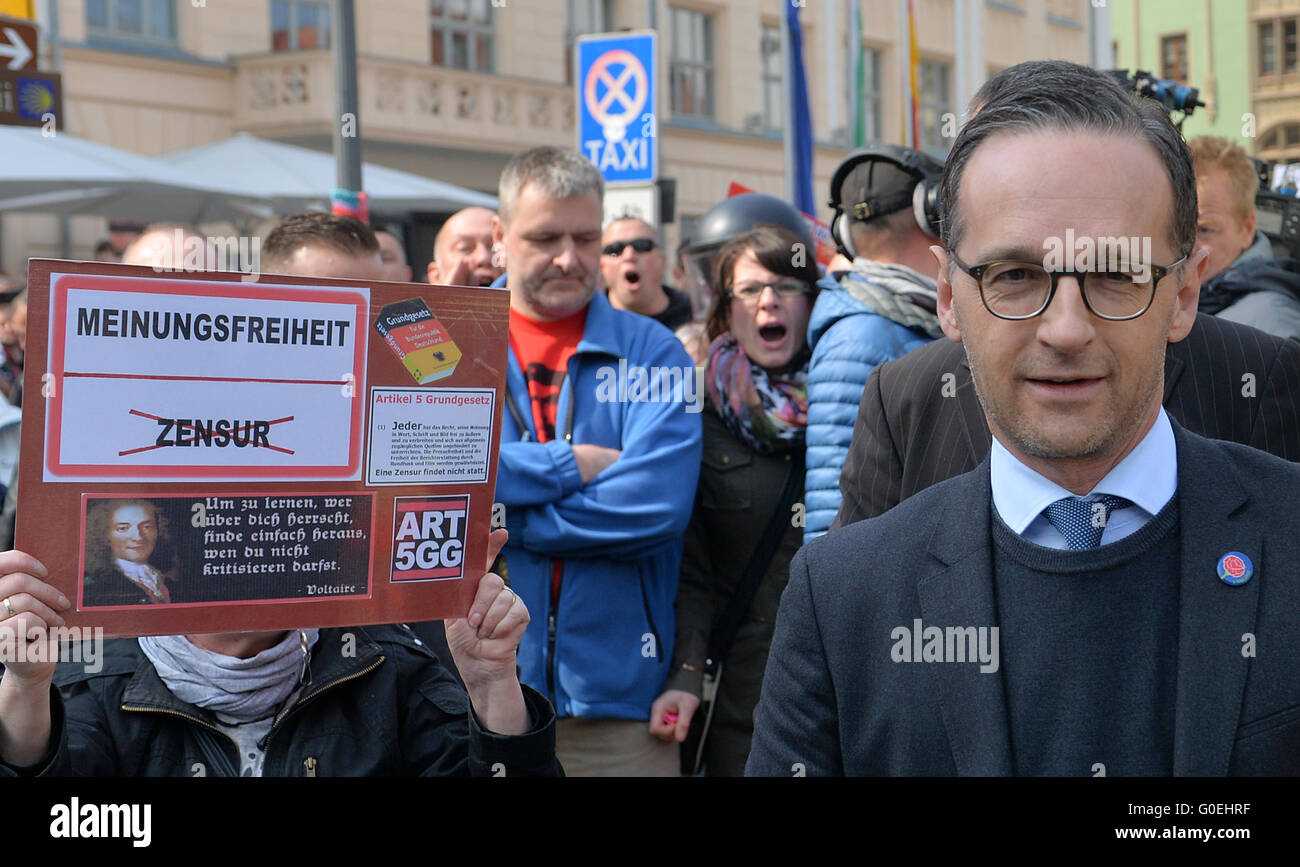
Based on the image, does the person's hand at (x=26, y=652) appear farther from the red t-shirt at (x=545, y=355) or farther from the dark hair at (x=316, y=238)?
the red t-shirt at (x=545, y=355)

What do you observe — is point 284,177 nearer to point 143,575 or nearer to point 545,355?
point 545,355

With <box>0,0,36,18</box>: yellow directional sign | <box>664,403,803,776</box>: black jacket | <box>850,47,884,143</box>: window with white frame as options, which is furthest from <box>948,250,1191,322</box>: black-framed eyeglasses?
<box>850,47,884,143</box>: window with white frame

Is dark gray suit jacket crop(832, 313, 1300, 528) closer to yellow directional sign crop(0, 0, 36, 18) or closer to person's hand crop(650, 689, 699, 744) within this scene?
person's hand crop(650, 689, 699, 744)

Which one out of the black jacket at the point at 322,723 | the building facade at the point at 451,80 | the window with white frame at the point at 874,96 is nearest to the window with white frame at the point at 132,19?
the building facade at the point at 451,80

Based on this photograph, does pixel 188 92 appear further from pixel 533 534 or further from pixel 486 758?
pixel 486 758

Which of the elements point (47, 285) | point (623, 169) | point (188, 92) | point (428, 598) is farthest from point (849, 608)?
point (188, 92)

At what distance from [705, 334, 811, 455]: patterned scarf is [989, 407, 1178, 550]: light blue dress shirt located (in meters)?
2.51

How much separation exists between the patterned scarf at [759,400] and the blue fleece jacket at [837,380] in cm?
45

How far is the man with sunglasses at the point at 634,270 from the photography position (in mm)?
6496

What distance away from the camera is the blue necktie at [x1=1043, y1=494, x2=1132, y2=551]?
5.68 ft

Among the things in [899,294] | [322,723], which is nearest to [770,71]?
[899,294]

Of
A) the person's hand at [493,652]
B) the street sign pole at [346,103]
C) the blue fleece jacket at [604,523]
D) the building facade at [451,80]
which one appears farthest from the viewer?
the building facade at [451,80]

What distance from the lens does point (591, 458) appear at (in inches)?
159

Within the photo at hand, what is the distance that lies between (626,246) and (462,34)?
18.6 m
